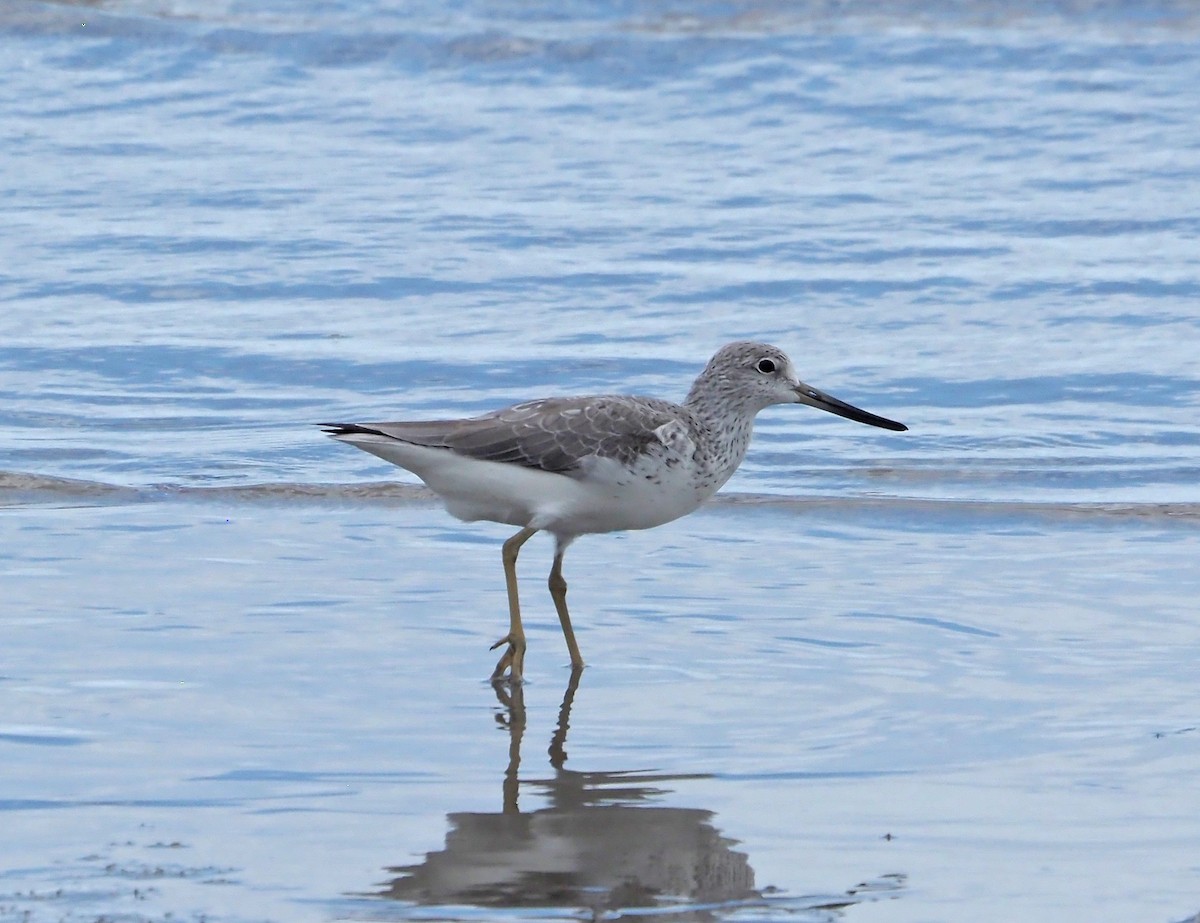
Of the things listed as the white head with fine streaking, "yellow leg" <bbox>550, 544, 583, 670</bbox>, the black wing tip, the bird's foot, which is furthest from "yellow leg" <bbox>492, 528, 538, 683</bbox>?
the white head with fine streaking

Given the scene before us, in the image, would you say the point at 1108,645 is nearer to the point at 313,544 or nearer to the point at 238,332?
the point at 313,544

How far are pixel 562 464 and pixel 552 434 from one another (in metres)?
0.11

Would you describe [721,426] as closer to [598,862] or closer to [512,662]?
[512,662]

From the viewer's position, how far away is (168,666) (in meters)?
5.52

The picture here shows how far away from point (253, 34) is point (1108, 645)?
13515 mm

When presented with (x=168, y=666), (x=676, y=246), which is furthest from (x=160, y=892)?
(x=676, y=246)

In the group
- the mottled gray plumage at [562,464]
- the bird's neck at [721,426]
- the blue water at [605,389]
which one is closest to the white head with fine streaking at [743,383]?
the bird's neck at [721,426]

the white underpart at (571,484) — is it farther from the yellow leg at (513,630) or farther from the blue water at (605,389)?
the blue water at (605,389)

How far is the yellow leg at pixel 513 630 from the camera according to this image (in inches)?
221

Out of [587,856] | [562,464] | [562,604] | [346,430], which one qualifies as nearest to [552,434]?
[562,464]

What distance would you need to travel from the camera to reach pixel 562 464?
605 cm

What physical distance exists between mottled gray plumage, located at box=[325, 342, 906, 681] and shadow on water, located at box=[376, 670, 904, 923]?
1278 millimetres

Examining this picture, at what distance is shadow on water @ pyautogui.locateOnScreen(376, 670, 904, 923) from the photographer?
13.1 ft

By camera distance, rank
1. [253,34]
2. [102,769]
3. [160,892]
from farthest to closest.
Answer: [253,34]
[102,769]
[160,892]
